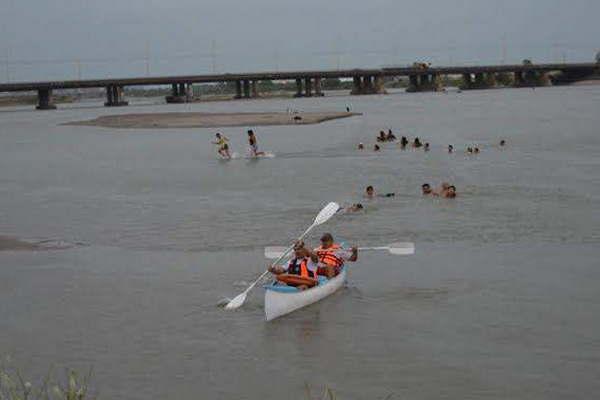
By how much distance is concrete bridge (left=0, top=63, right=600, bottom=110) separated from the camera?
158 m

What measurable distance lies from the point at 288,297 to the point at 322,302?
4.06 feet

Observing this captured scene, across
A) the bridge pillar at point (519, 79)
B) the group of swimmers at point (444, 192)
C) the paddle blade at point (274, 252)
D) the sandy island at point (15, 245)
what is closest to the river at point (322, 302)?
the group of swimmers at point (444, 192)

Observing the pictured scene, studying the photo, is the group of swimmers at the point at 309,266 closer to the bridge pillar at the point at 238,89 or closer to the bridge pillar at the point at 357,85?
the bridge pillar at the point at 238,89

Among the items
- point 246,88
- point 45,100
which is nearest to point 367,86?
point 246,88

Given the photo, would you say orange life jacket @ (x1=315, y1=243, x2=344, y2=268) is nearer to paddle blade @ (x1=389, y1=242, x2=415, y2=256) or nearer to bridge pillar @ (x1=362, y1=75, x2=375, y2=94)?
paddle blade @ (x1=389, y1=242, x2=415, y2=256)

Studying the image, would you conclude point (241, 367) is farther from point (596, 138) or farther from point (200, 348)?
point (596, 138)

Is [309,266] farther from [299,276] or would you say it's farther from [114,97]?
[114,97]

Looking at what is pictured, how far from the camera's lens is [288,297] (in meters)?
15.6

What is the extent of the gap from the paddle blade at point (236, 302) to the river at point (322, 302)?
0.20 metres

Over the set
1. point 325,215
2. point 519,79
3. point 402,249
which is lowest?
point 402,249

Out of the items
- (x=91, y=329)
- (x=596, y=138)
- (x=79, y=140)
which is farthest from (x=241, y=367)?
(x=79, y=140)

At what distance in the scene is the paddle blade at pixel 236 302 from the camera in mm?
16453

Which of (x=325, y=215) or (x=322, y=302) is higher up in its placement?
(x=325, y=215)

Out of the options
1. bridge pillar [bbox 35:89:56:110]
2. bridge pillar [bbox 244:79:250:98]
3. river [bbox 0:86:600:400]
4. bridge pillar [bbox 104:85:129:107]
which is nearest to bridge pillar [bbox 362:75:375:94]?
bridge pillar [bbox 244:79:250:98]
